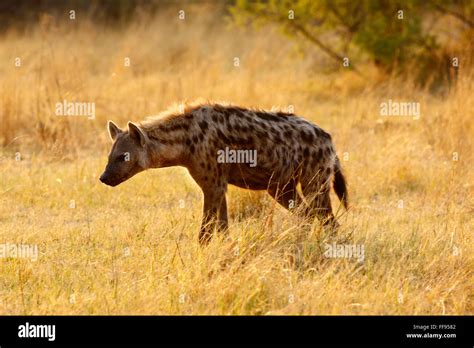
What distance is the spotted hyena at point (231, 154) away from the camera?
6.62 metres

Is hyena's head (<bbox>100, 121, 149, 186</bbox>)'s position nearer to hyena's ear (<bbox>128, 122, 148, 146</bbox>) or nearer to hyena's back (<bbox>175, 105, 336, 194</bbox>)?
hyena's ear (<bbox>128, 122, 148, 146</bbox>)

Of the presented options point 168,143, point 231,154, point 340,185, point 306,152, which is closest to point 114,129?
point 168,143

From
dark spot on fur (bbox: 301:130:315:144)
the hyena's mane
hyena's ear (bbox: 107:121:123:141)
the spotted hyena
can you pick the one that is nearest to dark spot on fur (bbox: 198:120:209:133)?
the spotted hyena

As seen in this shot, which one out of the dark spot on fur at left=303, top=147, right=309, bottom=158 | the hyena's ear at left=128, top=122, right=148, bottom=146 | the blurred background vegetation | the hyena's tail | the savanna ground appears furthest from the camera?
the blurred background vegetation

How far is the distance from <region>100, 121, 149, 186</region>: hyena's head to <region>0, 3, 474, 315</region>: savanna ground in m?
0.62

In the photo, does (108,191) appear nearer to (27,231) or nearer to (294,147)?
(27,231)

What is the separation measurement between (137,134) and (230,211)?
5.83ft

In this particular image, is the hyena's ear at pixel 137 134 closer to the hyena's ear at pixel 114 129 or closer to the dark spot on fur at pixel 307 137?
the hyena's ear at pixel 114 129

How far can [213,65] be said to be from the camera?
46.1 feet

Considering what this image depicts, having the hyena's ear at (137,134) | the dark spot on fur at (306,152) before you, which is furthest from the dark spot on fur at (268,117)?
the hyena's ear at (137,134)

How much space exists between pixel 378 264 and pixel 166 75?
347 inches

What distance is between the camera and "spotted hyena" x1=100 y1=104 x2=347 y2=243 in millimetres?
6617

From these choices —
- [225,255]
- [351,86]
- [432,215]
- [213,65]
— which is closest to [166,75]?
[213,65]

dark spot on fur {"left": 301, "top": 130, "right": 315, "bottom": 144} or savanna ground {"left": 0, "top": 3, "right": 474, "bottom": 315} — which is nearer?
savanna ground {"left": 0, "top": 3, "right": 474, "bottom": 315}
